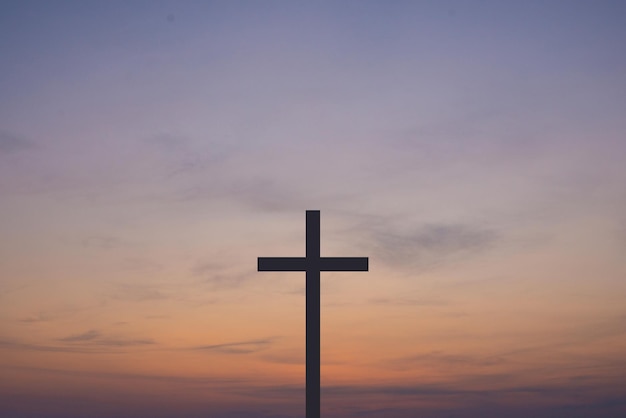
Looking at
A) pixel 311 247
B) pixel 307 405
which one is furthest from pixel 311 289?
pixel 307 405

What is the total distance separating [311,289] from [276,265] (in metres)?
0.88

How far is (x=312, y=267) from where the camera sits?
64.4ft

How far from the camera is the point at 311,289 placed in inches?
768

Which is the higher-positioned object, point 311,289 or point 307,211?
point 307,211

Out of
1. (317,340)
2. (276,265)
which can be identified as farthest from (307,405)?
(276,265)

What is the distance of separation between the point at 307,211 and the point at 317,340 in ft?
8.48

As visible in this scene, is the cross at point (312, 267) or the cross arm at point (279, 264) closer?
the cross at point (312, 267)

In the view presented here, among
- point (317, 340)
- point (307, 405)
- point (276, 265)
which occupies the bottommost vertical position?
point (307, 405)

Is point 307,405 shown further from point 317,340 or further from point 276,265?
point 276,265

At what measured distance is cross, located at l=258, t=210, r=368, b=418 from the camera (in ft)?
62.7

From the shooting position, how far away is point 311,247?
1967 centimetres

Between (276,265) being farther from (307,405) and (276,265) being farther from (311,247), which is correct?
(307,405)

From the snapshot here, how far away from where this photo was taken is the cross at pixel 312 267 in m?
19.1

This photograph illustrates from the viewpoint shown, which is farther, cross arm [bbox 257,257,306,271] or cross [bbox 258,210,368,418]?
cross arm [bbox 257,257,306,271]
